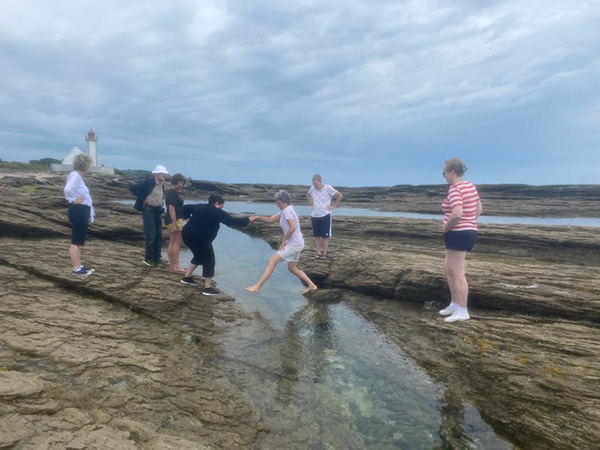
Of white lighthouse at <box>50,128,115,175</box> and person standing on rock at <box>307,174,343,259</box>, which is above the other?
white lighthouse at <box>50,128,115,175</box>

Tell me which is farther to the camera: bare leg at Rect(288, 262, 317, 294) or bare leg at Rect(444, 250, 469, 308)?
bare leg at Rect(288, 262, 317, 294)

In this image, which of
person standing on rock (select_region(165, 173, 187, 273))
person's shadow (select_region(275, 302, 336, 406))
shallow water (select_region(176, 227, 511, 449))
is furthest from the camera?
person standing on rock (select_region(165, 173, 187, 273))

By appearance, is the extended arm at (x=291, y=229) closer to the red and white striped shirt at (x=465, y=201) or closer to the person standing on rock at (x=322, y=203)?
the person standing on rock at (x=322, y=203)

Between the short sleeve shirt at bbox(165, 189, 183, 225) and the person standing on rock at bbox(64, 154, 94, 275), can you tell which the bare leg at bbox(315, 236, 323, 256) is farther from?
the person standing on rock at bbox(64, 154, 94, 275)

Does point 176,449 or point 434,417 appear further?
point 434,417

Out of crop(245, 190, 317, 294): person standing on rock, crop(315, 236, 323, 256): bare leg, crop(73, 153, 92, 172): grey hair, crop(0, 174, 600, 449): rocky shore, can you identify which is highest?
crop(73, 153, 92, 172): grey hair

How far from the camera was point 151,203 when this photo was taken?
10.9 metres

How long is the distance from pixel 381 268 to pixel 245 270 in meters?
5.50

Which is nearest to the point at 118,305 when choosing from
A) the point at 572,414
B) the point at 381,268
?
the point at 381,268

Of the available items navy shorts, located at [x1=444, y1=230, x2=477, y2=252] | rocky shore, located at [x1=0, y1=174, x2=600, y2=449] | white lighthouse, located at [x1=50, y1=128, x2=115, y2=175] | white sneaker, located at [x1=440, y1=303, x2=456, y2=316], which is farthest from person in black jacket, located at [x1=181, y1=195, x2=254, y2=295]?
white lighthouse, located at [x1=50, y1=128, x2=115, y2=175]

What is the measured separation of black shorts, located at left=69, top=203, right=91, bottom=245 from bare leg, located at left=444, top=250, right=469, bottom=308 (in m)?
8.93

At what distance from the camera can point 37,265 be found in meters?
9.61

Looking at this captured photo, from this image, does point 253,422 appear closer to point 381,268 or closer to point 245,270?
point 381,268

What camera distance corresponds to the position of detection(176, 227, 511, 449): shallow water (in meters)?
5.32
